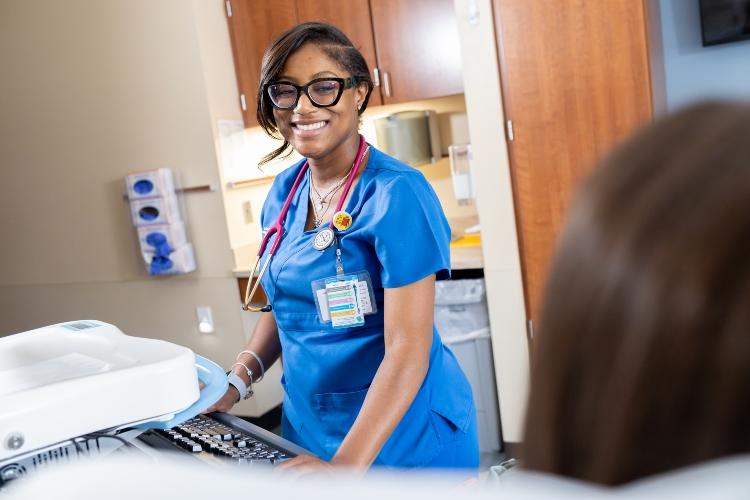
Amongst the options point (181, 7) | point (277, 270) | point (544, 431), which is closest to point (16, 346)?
point (277, 270)

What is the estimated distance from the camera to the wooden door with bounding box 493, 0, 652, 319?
2.48 m

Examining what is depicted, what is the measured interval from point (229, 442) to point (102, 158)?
9.68 ft

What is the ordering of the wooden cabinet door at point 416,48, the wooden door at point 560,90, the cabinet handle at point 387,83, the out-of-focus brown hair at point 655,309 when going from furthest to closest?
the cabinet handle at point 387,83 < the wooden cabinet door at point 416,48 < the wooden door at point 560,90 < the out-of-focus brown hair at point 655,309

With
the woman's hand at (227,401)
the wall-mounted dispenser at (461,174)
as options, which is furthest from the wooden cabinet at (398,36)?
the woman's hand at (227,401)

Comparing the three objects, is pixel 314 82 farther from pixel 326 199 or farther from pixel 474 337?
pixel 474 337

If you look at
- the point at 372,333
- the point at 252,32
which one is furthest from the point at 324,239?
the point at 252,32

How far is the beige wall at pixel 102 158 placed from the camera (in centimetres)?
348

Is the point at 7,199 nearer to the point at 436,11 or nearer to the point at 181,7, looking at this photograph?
the point at 181,7

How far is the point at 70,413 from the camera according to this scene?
900mm

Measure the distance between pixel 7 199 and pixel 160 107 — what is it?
4.24 feet

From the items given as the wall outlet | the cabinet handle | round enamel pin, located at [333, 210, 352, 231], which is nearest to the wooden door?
the cabinet handle

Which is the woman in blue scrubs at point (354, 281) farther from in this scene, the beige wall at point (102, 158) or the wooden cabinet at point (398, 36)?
the beige wall at point (102, 158)

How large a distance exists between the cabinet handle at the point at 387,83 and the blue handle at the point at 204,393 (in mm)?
2141

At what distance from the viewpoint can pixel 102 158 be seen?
378cm
